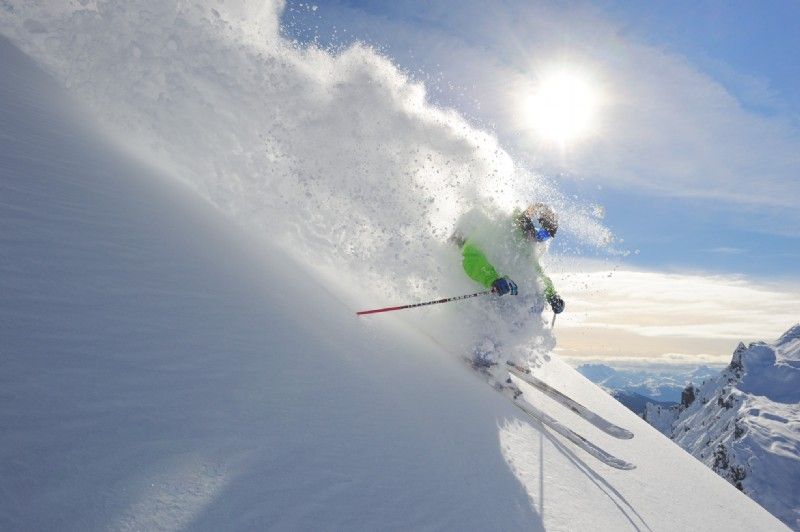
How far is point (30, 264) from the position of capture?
2414mm

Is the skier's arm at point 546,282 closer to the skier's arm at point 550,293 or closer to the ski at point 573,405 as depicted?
the skier's arm at point 550,293

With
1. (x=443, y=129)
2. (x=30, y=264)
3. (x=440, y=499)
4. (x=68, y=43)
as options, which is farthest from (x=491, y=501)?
(x=68, y=43)

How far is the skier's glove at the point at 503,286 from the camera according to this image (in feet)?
19.4

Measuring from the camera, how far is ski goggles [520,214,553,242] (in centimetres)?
679

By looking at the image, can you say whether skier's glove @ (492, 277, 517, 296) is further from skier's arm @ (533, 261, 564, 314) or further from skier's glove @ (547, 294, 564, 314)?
skier's glove @ (547, 294, 564, 314)

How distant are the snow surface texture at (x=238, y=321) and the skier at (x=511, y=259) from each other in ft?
1.38

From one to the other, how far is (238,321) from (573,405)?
222 inches

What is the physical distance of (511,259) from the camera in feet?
22.1

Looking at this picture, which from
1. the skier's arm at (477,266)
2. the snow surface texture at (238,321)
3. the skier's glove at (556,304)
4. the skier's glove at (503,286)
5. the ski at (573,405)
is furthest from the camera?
the skier's glove at (556,304)

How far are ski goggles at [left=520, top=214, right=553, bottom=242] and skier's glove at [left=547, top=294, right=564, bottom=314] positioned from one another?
0.99 metres

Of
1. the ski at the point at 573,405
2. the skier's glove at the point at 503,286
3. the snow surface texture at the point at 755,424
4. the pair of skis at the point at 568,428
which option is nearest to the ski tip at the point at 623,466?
the pair of skis at the point at 568,428

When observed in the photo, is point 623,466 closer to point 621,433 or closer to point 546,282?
point 621,433

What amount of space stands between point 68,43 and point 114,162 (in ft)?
13.5

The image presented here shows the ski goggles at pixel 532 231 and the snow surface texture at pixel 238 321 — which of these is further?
the ski goggles at pixel 532 231
